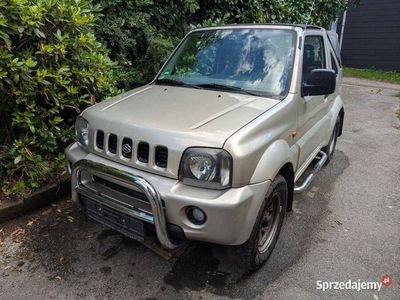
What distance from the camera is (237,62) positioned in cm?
311

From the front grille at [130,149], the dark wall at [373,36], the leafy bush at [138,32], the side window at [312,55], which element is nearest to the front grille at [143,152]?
the front grille at [130,149]

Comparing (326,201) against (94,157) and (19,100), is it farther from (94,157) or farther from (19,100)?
(19,100)

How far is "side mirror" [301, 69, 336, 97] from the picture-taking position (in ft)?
9.24

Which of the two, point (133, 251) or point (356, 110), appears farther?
point (356, 110)

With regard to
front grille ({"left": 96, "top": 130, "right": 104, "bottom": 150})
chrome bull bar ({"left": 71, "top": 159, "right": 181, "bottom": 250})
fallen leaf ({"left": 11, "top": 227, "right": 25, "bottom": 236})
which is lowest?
fallen leaf ({"left": 11, "top": 227, "right": 25, "bottom": 236})

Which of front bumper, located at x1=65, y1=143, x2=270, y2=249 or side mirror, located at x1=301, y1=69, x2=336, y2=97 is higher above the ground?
side mirror, located at x1=301, y1=69, x2=336, y2=97

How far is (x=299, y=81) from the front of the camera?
2.91 meters

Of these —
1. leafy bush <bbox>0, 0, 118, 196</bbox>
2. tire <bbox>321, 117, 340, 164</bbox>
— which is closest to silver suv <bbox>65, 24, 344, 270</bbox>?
leafy bush <bbox>0, 0, 118, 196</bbox>

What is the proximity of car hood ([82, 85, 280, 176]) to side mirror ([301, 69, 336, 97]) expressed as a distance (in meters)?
0.45

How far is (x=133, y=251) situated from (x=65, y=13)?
98.3 inches

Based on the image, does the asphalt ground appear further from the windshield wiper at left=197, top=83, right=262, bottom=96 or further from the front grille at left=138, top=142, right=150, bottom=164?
the windshield wiper at left=197, top=83, right=262, bottom=96

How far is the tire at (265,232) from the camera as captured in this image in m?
2.34

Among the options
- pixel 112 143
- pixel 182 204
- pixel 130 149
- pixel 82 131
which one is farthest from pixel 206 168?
pixel 82 131

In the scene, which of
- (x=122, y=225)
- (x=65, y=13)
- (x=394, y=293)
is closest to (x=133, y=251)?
(x=122, y=225)
